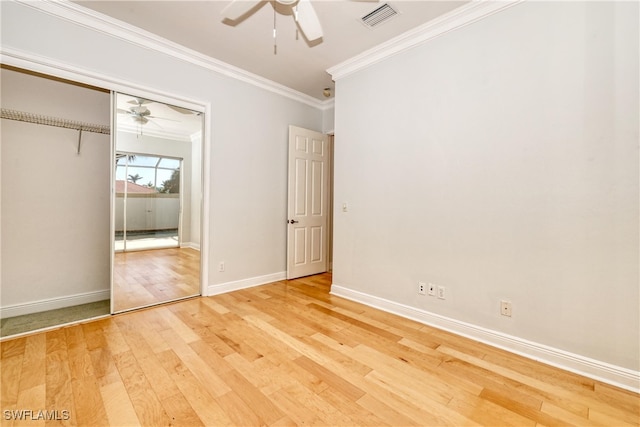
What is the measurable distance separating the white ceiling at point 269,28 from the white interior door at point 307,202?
1079mm

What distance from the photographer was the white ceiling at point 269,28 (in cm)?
242

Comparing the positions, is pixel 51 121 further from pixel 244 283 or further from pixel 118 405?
pixel 118 405

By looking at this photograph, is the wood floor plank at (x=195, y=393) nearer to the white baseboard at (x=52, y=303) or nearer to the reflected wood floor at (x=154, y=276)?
the reflected wood floor at (x=154, y=276)

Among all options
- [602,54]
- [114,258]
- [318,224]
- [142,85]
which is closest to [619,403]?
[602,54]

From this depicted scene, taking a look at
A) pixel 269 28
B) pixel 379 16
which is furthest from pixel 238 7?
pixel 379 16

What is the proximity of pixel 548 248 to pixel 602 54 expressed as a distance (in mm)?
1372

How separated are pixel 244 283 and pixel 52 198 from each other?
232cm

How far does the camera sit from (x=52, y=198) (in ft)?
9.80

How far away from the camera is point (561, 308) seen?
2.01 m

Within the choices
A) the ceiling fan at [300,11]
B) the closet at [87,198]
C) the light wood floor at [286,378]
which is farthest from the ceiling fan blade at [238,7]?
the light wood floor at [286,378]

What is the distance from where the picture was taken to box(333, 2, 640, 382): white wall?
5.98 ft

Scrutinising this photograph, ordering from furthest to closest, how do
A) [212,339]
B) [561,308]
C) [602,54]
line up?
[212,339], [561,308], [602,54]

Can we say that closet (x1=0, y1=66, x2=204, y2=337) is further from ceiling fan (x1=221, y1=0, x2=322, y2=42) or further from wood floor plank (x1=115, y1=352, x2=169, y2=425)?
ceiling fan (x1=221, y1=0, x2=322, y2=42)

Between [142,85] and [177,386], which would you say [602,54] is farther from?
[142,85]
